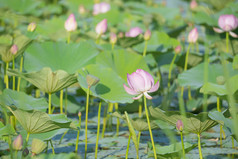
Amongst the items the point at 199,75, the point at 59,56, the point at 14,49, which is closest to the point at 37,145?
the point at 14,49

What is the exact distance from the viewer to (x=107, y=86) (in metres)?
1.62

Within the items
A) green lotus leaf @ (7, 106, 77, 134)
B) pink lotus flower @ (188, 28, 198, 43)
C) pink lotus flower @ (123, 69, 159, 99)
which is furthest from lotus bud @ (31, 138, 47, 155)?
pink lotus flower @ (188, 28, 198, 43)

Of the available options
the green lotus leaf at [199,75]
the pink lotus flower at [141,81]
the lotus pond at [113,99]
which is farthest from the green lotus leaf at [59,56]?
the pink lotus flower at [141,81]

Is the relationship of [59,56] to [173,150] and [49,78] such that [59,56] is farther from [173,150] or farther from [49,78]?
[173,150]

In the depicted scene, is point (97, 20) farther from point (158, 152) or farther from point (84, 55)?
point (158, 152)

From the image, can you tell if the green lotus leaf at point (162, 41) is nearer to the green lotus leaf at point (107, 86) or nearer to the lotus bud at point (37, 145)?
the green lotus leaf at point (107, 86)

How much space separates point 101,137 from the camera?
177 cm

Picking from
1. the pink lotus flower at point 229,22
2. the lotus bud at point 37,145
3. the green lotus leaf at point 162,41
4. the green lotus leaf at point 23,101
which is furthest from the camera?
the green lotus leaf at point 162,41

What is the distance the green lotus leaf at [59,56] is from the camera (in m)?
1.87

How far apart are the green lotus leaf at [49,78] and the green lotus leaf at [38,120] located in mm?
210

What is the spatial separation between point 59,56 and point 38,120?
27.1 inches

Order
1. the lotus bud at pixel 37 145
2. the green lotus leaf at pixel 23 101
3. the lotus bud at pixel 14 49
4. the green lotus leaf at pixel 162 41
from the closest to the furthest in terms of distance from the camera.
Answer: the lotus bud at pixel 37 145 → the green lotus leaf at pixel 23 101 → the lotus bud at pixel 14 49 → the green lotus leaf at pixel 162 41

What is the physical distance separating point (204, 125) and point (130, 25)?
2.15m

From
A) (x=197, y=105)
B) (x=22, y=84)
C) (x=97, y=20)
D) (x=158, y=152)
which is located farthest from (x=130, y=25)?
(x=158, y=152)
